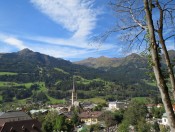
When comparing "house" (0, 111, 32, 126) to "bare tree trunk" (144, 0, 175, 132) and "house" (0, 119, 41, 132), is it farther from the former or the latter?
"bare tree trunk" (144, 0, 175, 132)

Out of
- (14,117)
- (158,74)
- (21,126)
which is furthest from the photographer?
(14,117)

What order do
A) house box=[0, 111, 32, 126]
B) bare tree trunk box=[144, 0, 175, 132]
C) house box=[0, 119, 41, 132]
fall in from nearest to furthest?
bare tree trunk box=[144, 0, 175, 132] < house box=[0, 119, 41, 132] < house box=[0, 111, 32, 126]

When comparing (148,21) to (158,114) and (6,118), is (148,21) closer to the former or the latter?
(6,118)

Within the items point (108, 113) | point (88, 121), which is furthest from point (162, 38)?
point (88, 121)

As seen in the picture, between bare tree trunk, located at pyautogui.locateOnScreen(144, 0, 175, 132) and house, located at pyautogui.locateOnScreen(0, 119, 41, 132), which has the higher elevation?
bare tree trunk, located at pyautogui.locateOnScreen(144, 0, 175, 132)

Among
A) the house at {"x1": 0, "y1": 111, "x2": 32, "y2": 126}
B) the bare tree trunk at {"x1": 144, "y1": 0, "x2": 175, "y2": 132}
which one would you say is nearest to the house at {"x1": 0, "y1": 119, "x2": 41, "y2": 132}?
the house at {"x1": 0, "y1": 111, "x2": 32, "y2": 126}

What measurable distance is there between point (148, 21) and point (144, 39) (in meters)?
1.07

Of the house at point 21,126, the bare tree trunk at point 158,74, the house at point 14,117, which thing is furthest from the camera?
the house at point 14,117

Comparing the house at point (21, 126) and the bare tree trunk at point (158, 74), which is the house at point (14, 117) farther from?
the bare tree trunk at point (158, 74)

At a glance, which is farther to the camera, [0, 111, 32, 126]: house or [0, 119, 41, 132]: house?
[0, 111, 32, 126]: house

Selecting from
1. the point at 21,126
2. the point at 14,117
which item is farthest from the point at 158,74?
the point at 14,117

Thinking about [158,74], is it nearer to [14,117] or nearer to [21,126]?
[21,126]

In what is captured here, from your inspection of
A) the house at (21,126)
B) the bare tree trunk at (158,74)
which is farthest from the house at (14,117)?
the bare tree trunk at (158,74)

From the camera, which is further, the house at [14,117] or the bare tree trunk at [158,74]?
the house at [14,117]
